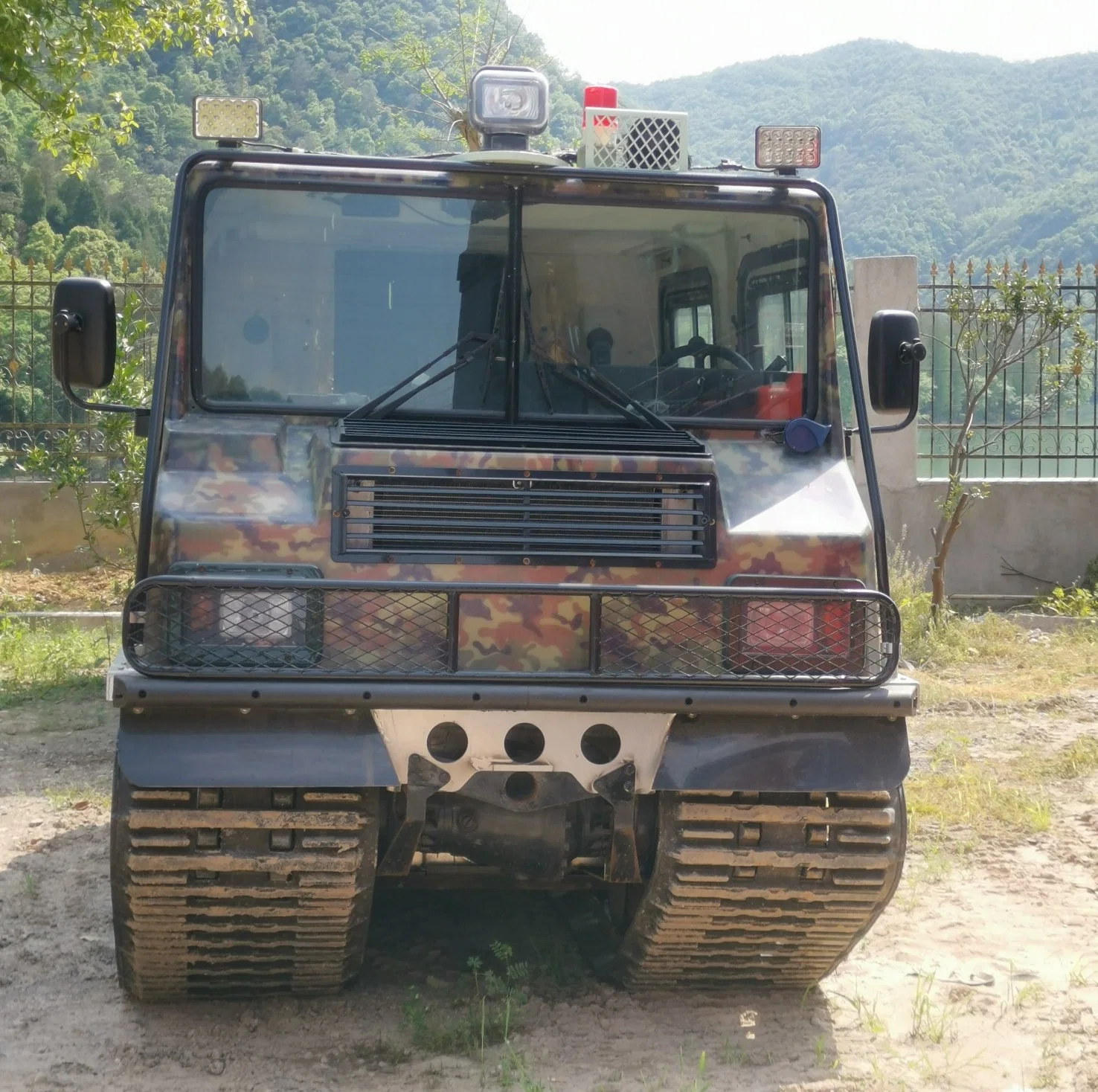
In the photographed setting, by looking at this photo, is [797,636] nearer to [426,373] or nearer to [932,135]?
[426,373]

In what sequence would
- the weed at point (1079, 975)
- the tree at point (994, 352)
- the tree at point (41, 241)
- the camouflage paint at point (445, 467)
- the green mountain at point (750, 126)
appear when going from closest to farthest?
the camouflage paint at point (445, 467)
the weed at point (1079, 975)
the tree at point (994, 352)
the tree at point (41, 241)
the green mountain at point (750, 126)

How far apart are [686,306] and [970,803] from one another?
324cm

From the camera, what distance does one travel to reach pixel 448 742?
12.7 feet

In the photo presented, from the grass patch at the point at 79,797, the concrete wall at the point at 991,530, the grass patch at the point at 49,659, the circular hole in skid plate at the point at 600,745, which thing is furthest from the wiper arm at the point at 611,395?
the concrete wall at the point at 991,530

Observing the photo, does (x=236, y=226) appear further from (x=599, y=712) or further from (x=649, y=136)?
(x=599, y=712)

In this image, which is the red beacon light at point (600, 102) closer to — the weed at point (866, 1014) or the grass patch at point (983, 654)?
the weed at point (866, 1014)

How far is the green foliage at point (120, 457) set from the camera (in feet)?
30.2

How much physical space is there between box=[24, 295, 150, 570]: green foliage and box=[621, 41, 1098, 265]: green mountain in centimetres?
2581

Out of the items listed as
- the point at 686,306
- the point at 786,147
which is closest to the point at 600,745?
the point at 686,306

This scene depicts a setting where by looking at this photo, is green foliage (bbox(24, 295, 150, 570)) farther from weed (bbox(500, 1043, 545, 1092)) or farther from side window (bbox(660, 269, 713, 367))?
weed (bbox(500, 1043, 545, 1092))

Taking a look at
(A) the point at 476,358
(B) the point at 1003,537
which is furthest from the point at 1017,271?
(A) the point at 476,358

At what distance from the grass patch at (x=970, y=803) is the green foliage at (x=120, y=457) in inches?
180

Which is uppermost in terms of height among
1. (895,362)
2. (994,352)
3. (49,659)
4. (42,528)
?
(994,352)

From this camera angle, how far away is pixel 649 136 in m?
4.68
